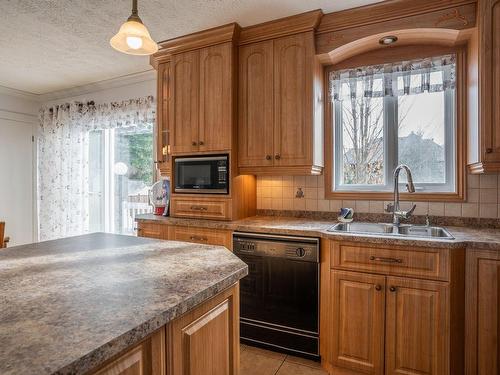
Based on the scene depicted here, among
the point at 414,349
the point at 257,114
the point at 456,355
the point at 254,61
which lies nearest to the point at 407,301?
the point at 414,349

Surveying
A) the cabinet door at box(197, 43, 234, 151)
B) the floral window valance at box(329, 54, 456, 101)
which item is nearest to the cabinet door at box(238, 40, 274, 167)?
the cabinet door at box(197, 43, 234, 151)

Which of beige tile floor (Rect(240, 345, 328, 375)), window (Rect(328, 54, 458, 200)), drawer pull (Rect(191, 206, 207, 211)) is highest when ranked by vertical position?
window (Rect(328, 54, 458, 200))

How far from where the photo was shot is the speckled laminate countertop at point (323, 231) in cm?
173

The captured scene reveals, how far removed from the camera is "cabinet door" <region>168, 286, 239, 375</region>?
0.88 metres

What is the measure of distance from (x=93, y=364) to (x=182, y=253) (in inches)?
30.2

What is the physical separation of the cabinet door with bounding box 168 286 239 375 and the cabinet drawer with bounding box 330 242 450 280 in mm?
1017

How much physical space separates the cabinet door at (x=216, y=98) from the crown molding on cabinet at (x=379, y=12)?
796mm

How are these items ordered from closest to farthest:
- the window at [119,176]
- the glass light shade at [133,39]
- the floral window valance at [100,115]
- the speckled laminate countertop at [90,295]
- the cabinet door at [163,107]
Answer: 1. the speckled laminate countertop at [90,295]
2. the glass light shade at [133,39]
3. the cabinet door at [163,107]
4. the floral window valance at [100,115]
5. the window at [119,176]

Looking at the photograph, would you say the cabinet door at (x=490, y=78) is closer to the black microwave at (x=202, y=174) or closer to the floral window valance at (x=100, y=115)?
the black microwave at (x=202, y=174)

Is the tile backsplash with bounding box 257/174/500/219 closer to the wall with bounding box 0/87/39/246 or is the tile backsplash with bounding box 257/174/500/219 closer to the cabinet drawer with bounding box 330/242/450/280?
the cabinet drawer with bounding box 330/242/450/280

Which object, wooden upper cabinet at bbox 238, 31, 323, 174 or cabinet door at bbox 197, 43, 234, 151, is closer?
wooden upper cabinet at bbox 238, 31, 323, 174

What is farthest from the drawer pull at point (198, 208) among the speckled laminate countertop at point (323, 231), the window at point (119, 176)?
the window at point (119, 176)

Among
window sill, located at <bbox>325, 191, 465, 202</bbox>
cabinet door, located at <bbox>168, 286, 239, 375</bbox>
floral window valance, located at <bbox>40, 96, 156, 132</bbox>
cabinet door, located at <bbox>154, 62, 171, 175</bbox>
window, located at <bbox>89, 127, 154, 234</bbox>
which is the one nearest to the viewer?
cabinet door, located at <bbox>168, 286, 239, 375</bbox>

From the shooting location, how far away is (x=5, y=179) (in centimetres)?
412
